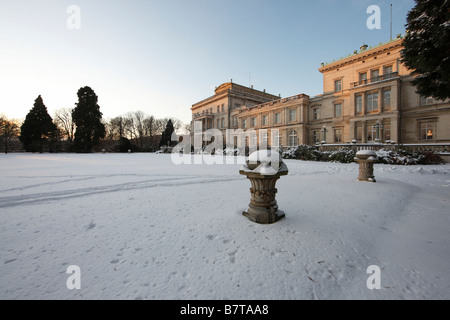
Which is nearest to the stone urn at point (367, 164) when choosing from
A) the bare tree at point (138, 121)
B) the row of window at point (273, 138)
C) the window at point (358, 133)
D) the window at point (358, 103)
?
the window at point (358, 133)

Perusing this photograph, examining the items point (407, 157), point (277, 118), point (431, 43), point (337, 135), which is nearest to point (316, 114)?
point (337, 135)

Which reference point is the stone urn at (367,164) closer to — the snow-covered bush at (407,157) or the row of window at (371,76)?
the snow-covered bush at (407,157)

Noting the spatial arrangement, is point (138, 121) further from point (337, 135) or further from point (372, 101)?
point (372, 101)

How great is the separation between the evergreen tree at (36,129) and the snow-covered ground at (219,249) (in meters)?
41.3

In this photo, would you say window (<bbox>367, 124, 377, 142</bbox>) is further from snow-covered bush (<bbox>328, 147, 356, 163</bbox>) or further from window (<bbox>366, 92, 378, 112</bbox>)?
snow-covered bush (<bbox>328, 147, 356, 163</bbox>)

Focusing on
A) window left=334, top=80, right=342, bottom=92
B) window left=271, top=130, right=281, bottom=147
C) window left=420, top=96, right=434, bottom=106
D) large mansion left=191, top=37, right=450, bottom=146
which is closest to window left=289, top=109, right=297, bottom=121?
large mansion left=191, top=37, right=450, bottom=146

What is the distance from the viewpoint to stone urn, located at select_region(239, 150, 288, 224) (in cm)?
290

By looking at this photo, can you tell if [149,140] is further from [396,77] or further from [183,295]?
[183,295]

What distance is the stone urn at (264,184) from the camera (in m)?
2.90

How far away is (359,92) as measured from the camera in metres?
21.5

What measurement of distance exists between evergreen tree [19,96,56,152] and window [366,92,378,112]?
2010 inches

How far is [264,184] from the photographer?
2934 mm

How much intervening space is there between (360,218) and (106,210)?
15.1 feet
